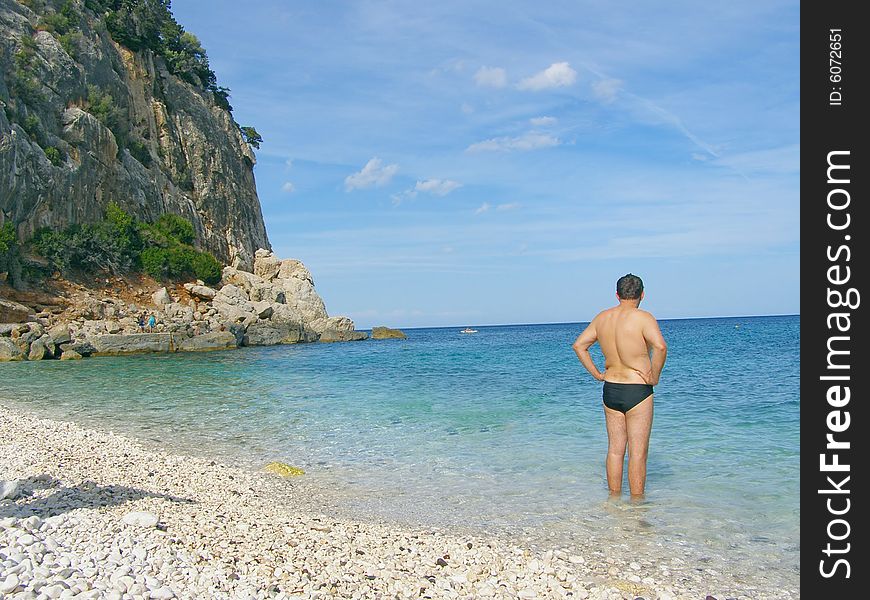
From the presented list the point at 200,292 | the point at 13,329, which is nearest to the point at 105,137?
the point at 200,292

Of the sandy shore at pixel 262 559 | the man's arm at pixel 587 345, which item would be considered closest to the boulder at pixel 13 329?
the sandy shore at pixel 262 559

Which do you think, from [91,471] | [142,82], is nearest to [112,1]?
[142,82]

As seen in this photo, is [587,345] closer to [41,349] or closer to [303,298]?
[41,349]

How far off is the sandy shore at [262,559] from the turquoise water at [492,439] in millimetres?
749

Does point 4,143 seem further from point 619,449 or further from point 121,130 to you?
point 619,449

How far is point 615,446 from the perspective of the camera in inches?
285

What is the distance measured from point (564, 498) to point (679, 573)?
2.32 m

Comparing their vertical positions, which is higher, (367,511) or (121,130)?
Result: (121,130)

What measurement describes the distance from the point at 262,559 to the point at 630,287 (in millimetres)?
4345

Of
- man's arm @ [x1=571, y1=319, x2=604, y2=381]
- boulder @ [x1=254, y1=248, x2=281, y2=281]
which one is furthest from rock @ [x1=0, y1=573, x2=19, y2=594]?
boulder @ [x1=254, y1=248, x2=281, y2=281]

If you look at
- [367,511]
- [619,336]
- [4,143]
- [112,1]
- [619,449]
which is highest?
[112,1]

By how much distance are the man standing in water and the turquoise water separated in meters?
0.68

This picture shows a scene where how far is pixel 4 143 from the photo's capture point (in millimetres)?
34156

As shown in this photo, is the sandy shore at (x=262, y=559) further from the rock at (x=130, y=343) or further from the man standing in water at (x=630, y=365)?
the rock at (x=130, y=343)
